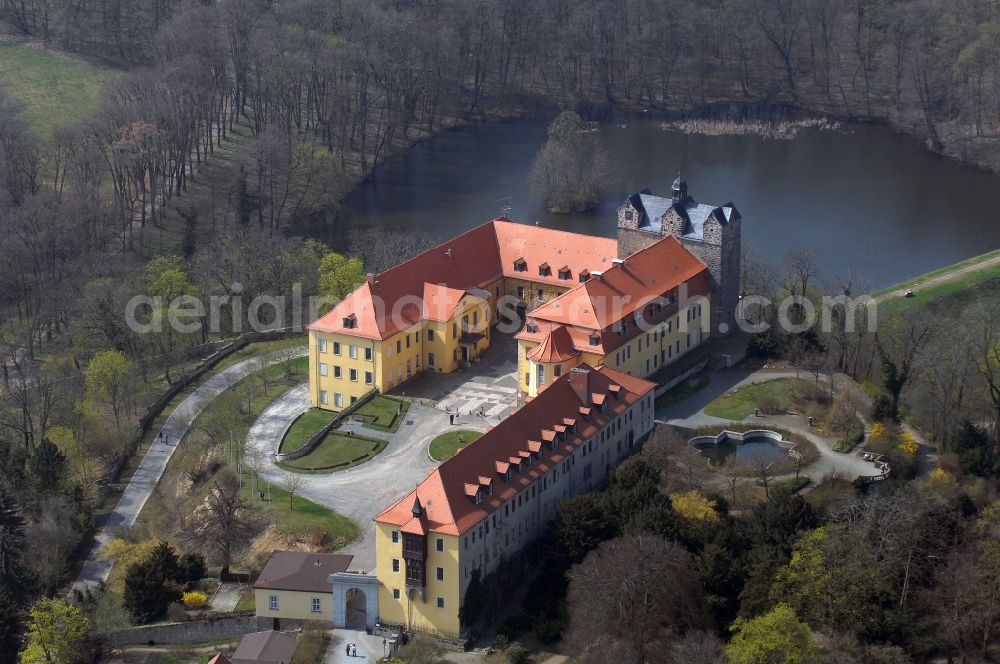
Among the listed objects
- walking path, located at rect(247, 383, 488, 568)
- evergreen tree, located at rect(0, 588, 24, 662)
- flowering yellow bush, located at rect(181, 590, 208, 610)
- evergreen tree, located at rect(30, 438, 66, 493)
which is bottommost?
evergreen tree, located at rect(0, 588, 24, 662)

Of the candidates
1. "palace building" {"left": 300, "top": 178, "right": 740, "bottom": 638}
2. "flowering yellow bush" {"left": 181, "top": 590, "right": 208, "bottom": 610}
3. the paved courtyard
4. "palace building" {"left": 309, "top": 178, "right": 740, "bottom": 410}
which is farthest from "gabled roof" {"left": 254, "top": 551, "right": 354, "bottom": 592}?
"palace building" {"left": 309, "top": 178, "right": 740, "bottom": 410}

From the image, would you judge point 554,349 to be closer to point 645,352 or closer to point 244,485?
point 645,352

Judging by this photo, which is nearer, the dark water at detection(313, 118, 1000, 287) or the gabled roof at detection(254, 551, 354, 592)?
the gabled roof at detection(254, 551, 354, 592)

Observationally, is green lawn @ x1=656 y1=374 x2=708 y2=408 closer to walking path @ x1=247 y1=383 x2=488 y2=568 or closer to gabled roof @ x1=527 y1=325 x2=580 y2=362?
gabled roof @ x1=527 y1=325 x2=580 y2=362

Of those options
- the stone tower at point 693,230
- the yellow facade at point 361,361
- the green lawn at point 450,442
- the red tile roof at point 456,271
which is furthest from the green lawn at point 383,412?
the stone tower at point 693,230

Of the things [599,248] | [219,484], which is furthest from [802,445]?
[219,484]

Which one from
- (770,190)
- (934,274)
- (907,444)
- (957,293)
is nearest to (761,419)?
(907,444)

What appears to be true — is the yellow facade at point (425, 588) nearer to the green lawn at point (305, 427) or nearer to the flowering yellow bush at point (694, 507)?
the flowering yellow bush at point (694, 507)
